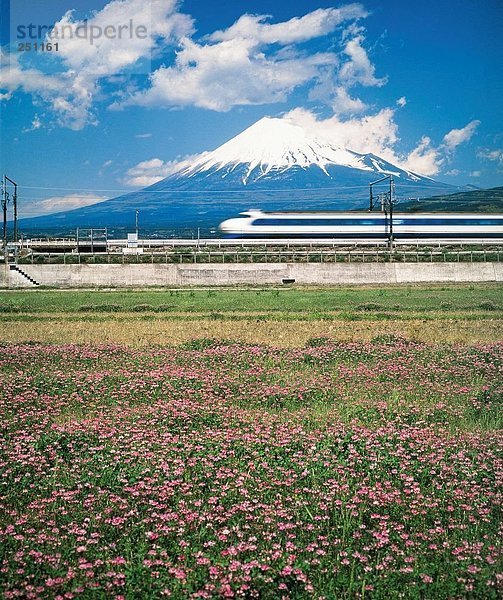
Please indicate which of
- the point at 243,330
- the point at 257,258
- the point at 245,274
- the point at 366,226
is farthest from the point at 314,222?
the point at 243,330

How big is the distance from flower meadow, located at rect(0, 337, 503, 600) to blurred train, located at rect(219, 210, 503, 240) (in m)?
66.9

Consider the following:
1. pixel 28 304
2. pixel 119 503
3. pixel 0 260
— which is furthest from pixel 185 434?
pixel 0 260

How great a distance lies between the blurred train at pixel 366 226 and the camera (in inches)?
3135

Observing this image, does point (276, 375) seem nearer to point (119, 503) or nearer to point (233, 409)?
point (233, 409)

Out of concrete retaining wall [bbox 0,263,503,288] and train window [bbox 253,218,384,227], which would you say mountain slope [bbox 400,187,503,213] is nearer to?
train window [bbox 253,218,384,227]

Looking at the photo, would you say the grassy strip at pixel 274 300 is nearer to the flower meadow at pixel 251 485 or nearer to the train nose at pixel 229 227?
the flower meadow at pixel 251 485

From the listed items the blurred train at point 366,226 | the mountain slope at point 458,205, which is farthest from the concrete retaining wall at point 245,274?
the mountain slope at point 458,205

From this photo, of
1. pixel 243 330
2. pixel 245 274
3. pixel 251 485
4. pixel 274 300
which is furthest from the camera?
pixel 245 274

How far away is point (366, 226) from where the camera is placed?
262 feet

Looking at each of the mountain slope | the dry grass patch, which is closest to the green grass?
the dry grass patch

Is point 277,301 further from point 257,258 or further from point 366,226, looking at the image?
point 366,226

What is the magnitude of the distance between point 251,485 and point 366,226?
74.0 meters

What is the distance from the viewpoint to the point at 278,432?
9.55 metres

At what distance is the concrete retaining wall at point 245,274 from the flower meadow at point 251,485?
118 feet
